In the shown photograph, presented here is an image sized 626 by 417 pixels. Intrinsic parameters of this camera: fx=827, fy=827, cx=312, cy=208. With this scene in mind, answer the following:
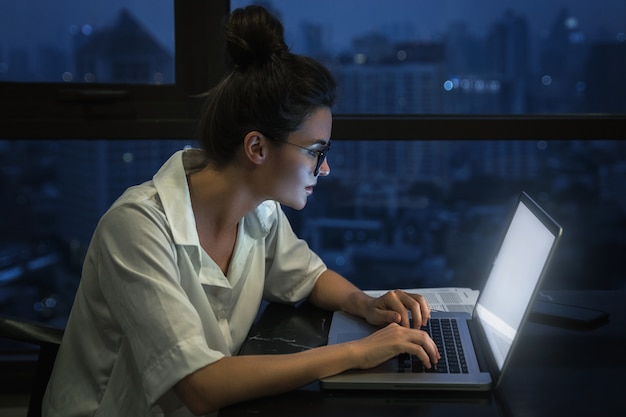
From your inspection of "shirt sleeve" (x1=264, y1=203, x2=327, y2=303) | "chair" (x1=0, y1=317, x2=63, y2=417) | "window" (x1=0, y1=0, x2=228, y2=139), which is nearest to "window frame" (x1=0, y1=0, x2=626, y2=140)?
"window" (x1=0, y1=0, x2=228, y2=139)

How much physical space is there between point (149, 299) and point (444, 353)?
526 millimetres

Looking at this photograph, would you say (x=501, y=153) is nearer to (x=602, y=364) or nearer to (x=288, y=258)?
(x=288, y=258)

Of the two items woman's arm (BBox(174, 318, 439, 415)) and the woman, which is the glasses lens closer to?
the woman

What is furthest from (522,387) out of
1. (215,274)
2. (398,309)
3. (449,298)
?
(215,274)

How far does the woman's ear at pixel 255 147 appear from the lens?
1572 mm

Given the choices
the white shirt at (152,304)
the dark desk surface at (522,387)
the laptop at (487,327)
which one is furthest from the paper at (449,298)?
the white shirt at (152,304)

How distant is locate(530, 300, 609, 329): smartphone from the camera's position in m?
1.70

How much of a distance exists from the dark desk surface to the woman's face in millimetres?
280

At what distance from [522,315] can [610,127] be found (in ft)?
3.91

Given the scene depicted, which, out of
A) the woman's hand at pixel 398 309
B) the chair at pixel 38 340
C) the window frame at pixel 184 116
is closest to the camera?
the chair at pixel 38 340

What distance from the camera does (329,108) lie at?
165 cm

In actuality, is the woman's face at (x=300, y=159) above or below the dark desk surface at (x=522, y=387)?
above

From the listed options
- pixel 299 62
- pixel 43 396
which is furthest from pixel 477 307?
pixel 43 396

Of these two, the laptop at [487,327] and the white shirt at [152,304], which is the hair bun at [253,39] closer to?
the white shirt at [152,304]
